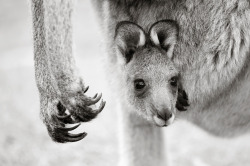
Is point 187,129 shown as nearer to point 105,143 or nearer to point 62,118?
point 105,143

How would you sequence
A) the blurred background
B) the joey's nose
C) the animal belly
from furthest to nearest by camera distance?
the blurred background < the animal belly < the joey's nose

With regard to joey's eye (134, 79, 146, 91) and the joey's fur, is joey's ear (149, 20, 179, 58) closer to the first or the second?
the joey's fur

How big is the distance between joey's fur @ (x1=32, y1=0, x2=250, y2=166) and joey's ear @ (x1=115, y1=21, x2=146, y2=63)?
0.03 feet

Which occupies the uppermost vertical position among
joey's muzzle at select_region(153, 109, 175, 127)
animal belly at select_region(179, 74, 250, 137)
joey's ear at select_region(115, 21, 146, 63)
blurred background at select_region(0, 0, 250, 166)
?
joey's ear at select_region(115, 21, 146, 63)

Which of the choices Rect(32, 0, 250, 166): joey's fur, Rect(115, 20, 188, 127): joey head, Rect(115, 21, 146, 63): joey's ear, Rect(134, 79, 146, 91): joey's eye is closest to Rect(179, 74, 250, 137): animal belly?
Rect(32, 0, 250, 166): joey's fur

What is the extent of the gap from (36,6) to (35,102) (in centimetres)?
354

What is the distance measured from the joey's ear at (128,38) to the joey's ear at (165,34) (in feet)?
0.25

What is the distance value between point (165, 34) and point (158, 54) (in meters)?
0.15

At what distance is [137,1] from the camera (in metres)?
3.81

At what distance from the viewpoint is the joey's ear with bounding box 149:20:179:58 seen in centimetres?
365

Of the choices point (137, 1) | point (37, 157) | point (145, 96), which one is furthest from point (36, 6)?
point (37, 157)

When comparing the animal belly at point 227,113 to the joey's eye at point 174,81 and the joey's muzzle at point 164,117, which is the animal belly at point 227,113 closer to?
the joey's eye at point 174,81

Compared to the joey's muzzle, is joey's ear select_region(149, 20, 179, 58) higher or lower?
higher

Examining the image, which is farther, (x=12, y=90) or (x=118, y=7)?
(x=12, y=90)
